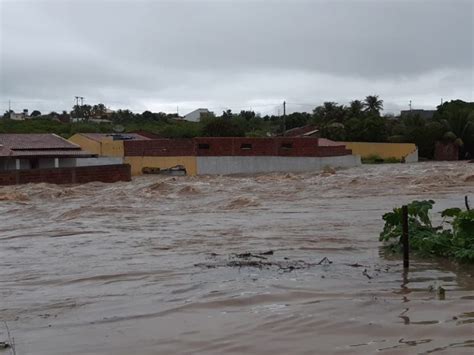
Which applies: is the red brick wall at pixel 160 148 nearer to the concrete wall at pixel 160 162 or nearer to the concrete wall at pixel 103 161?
the concrete wall at pixel 160 162

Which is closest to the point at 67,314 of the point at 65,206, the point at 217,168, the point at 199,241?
the point at 199,241

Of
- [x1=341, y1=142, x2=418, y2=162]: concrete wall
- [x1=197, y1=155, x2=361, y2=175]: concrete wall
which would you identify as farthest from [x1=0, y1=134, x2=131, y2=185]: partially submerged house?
[x1=341, y1=142, x2=418, y2=162]: concrete wall

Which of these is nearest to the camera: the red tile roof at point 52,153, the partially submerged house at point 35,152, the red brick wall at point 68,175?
the red brick wall at point 68,175

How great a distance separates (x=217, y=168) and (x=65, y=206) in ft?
71.8

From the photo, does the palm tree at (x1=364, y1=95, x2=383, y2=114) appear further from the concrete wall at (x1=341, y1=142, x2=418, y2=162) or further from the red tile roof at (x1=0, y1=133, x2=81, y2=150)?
the red tile roof at (x1=0, y1=133, x2=81, y2=150)

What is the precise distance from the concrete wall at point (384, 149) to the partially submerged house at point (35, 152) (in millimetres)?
26602

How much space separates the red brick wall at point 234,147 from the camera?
4400 cm

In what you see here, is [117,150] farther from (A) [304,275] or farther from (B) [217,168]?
(A) [304,275]

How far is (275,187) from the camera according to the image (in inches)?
1192

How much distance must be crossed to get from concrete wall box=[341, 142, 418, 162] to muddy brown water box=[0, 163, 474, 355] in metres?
41.3

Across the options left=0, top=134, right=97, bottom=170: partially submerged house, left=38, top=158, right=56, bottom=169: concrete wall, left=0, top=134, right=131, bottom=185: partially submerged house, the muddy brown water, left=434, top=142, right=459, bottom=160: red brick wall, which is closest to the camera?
the muddy brown water

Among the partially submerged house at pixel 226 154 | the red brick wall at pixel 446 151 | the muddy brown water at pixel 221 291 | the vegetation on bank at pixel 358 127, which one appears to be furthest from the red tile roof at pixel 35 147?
the red brick wall at pixel 446 151

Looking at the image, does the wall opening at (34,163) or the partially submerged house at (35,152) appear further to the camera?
the wall opening at (34,163)

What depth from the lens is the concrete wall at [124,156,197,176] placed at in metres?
43.8
